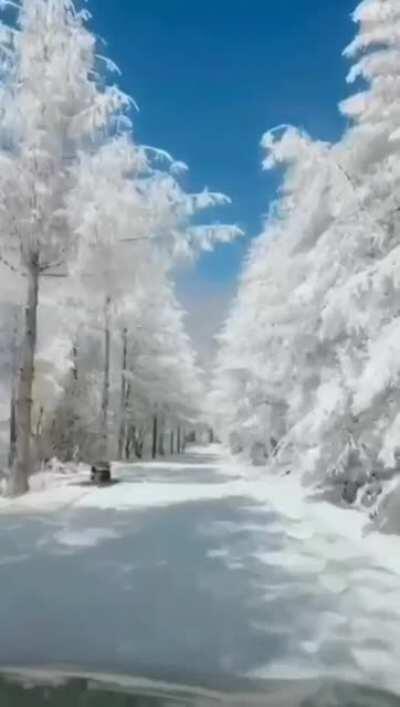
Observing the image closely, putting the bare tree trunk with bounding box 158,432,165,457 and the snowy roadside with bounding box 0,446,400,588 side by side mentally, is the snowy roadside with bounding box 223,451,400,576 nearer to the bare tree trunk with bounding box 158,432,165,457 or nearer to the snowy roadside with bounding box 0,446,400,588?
the snowy roadside with bounding box 0,446,400,588

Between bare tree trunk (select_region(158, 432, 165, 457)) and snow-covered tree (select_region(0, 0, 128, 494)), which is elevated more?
snow-covered tree (select_region(0, 0, 128, 494))

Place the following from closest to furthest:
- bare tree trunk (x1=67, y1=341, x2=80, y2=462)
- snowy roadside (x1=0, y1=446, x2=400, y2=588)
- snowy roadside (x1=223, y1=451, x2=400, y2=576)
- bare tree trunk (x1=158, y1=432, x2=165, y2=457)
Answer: snowy roadside (x1=223, y1=451, x2=400, y2=576), snowy roadside (x1=0, y1=446, x2=400, y2=588), bare tree trunk (x1=67, y1=341, x2=80, y2=462), bare tree trunk (x1=158, y1=432, x2=165, y2=457)

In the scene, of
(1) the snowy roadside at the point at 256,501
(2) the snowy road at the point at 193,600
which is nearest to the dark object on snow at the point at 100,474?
(1) the snowy roadside at the point at 256,501

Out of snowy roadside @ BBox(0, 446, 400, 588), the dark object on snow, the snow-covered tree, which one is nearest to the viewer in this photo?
snowy roadside @ BBox(0, 446, 400, 588)

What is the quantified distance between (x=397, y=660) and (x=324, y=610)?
1.94m

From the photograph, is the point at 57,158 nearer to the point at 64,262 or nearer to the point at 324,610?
the point at 64,262

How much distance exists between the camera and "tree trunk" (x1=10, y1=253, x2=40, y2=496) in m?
20.9

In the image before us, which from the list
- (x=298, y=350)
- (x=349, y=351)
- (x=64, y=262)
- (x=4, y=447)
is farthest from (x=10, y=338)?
(x=349, y=351)

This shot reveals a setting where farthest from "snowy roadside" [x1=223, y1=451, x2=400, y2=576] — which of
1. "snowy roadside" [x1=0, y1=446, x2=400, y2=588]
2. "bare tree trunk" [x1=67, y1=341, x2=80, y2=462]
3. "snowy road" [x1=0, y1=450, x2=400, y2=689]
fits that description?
"bare tree trunk" [x1=67, y1=341, x2=80, y2=462]

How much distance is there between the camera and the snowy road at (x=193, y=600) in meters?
6.64

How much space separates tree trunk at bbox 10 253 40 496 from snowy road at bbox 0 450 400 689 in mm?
4753

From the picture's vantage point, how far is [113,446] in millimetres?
50688

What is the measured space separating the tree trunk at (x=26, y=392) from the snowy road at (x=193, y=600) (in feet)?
15.6

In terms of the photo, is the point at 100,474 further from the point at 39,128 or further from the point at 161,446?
the point at 161,446
